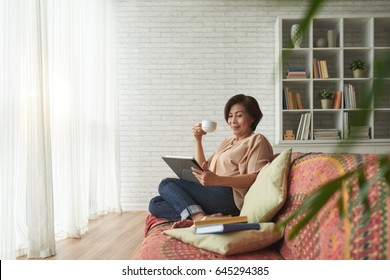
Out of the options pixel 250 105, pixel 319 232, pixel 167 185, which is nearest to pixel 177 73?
pixel 250 105

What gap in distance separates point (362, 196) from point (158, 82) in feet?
17.1

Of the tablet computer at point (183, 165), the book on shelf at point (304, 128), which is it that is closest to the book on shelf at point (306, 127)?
the book on shelf at point (304, 128)

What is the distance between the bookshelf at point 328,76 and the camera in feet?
15.8

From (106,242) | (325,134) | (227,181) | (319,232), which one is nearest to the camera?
(319,232)

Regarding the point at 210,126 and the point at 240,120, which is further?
the point at 210,126

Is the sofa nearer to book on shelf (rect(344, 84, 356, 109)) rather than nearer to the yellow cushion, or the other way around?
the yellow cushion

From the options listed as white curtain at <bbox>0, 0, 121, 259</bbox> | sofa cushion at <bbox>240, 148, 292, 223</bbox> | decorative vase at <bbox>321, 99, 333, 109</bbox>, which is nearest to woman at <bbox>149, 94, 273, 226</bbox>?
sofa cushion at <bbox>240, 148, 292, 223</bbox>

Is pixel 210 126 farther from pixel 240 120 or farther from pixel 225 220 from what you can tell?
pixel 225 220

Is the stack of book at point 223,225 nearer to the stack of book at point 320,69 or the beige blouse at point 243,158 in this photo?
the beige blouse at point 243,158

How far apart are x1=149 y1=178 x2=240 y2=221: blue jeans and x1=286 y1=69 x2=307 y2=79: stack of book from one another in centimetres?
278

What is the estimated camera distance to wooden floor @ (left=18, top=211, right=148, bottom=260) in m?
3.08

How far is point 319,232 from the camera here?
1.35 meters

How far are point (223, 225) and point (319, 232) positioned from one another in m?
0.44

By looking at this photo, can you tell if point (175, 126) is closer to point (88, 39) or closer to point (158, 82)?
point (158, 82)
